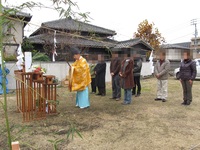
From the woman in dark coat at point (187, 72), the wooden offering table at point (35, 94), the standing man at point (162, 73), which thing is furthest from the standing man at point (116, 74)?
the wooden offering table at point (35, 94)

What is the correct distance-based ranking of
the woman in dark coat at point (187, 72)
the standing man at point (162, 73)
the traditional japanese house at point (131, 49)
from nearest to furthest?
the traditional japanese house at point (131, 49) → the woman in dark coat at point (187, 72) → the standing man at point (162, 73)

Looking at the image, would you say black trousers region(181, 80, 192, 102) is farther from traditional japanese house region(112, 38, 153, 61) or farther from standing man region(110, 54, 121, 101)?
standing man region(110, 54, 121, 101)

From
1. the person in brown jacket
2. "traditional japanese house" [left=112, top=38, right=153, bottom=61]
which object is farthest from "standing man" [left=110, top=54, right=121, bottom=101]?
the person in brown jacket

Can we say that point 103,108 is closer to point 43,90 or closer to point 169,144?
point 43,90

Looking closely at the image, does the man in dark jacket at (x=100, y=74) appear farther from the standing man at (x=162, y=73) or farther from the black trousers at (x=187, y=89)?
the black trousers at (x=187, y=89)

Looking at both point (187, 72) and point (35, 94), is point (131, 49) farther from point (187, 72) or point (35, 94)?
point (35, 94)

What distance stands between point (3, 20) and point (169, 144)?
10.2 ft

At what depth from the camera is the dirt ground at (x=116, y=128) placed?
11.1ft

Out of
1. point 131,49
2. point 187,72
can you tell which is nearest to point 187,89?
point 187,72

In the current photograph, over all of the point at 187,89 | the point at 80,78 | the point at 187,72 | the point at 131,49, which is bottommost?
the point at 187,89

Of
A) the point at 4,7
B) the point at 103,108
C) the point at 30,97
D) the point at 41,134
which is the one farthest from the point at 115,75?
the point at 4,7

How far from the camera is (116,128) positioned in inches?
165

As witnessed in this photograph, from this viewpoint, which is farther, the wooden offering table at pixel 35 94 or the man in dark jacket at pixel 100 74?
the man in dark jacket at pixel 100 74

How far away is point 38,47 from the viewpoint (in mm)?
14109
